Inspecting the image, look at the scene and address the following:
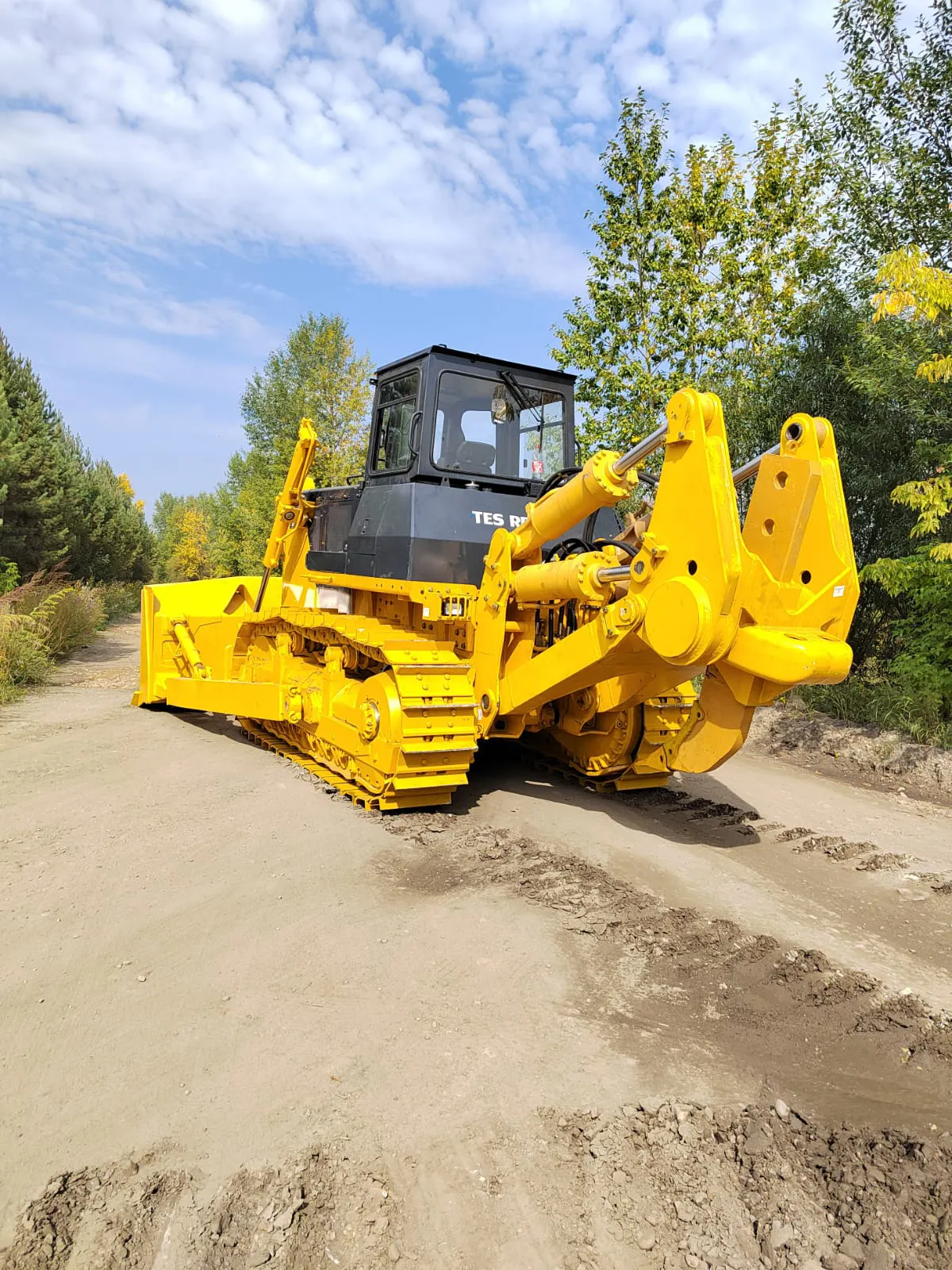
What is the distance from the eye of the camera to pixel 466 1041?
9.80 feet

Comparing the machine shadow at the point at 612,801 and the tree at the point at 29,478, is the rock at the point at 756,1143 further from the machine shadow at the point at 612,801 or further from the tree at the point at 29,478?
the tree at the point at 29,478

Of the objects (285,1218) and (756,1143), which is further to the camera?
(756,1143)

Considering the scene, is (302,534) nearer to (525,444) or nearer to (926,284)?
(525,444)

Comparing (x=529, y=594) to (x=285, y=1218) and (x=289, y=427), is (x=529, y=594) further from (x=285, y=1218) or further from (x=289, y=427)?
(x=289, y=427)

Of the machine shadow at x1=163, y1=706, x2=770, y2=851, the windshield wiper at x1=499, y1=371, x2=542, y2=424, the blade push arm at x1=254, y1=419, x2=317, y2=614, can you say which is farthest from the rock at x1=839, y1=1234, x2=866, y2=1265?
the blade push arm at x1=254, y1=419, x2=317, y2=614

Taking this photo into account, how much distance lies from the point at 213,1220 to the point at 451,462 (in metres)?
4.74

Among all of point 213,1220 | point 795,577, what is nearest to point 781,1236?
point 213,1220

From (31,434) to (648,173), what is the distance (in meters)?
15.2

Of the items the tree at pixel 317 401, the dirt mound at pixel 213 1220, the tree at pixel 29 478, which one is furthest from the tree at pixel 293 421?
the dirt mound at pixel 213 1220

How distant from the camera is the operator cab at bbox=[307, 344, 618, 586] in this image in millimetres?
5699

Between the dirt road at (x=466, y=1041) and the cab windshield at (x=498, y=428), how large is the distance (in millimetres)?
2580

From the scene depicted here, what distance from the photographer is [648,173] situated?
11383 millimetres

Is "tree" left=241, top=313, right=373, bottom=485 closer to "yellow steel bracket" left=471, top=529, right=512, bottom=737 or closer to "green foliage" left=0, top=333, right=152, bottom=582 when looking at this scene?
"green foliage" left=0, top=333, right=152, bottom=582

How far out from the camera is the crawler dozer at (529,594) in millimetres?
4070
